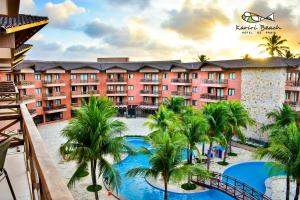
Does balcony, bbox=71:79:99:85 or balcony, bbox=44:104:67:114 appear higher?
balcony, bbox=71:79:99:85

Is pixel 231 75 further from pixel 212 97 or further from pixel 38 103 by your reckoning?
pixel 38 103

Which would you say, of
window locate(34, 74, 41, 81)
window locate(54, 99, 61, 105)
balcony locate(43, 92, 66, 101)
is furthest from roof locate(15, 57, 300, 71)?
window locate(54, 99, 61, 105)

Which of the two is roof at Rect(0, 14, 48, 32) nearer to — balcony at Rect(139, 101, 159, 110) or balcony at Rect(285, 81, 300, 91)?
balcony at Rect(285, 81, 300, 91)

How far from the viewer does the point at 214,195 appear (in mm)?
16547

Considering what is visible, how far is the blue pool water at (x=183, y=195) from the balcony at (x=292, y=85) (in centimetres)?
967

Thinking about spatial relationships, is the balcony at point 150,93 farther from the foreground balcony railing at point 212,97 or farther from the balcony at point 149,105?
the foreground balcony railing at point 212,97

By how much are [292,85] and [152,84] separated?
2165cm

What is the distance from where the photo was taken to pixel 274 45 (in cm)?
4169

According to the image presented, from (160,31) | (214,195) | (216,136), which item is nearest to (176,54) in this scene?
(160,31)

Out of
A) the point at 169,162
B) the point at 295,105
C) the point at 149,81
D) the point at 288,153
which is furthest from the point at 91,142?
the point at 149,81

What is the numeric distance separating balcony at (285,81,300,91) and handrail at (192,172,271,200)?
1488 centimetres

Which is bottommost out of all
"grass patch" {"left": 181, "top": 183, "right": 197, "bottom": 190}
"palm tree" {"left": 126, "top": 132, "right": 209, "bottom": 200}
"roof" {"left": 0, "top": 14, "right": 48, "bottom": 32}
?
"grass patch" {"left": 181, "top": 183, "right": 197, "bottom": 190}

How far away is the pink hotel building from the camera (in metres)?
27.2

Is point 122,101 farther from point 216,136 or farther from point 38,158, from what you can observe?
point 38,158
